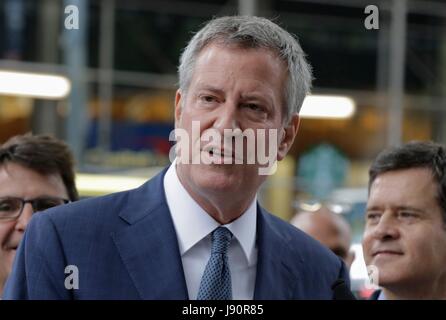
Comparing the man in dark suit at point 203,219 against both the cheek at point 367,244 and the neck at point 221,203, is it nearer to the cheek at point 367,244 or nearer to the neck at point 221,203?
the neck at point 221,203

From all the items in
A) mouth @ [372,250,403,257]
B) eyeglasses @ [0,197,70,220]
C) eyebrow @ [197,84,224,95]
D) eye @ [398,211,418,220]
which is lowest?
mouth @ [372,250,403,257]

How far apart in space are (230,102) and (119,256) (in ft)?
1.49

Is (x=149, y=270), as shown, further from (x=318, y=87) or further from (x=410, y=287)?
(x=318, y=87)

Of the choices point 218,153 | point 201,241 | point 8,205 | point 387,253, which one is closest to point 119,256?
point 201,241

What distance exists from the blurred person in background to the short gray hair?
9.65ft

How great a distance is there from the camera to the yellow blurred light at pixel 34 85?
12820 mm

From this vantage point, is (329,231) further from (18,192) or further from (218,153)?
(218,153)

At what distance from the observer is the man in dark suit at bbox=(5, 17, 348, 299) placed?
2.42 m

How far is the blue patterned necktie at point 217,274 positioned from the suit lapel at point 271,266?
4.3 inches

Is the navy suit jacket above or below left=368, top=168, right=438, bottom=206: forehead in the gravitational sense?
below

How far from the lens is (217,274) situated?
2451 millimetres
